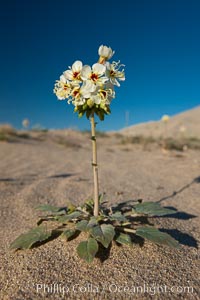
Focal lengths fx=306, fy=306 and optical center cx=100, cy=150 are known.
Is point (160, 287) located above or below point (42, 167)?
below

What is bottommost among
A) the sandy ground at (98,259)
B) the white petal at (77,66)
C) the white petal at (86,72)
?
the sandy ground at (98,259)

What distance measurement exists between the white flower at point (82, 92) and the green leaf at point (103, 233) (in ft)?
2.81

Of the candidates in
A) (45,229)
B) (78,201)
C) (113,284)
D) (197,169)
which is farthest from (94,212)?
(197,169)

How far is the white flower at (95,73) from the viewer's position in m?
2.04

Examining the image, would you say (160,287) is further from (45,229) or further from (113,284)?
(45,229)

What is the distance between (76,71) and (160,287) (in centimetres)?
145

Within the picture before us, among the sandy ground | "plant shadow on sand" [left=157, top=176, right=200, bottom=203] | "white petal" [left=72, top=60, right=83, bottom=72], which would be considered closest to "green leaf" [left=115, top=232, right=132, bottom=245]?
the sandy ground

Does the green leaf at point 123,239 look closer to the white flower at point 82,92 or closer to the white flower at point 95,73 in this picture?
the white flower at point 82,92

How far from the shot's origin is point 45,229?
89.4 inches

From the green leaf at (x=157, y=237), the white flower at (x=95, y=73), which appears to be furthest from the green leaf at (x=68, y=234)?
the white flower at (x=95, y=73)

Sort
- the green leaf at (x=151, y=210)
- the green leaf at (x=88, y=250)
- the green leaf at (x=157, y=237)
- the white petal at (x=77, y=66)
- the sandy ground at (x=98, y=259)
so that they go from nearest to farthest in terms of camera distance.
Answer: the sandy ground at (x=98, y=259) < the green leaf at (x=88, y=250) < the green leaf at (x=157, y=237) < the white petal at (x=77, y=66) < the green leaf at (x=151, y=210)

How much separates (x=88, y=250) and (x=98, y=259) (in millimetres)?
120

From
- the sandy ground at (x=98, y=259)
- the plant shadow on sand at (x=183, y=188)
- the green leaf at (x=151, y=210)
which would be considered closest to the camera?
the sandy ground at (x=98, y=259)

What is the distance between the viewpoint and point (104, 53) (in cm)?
212
